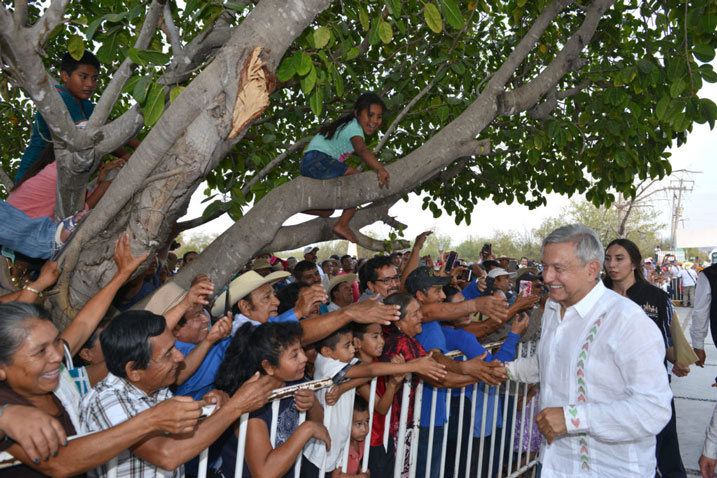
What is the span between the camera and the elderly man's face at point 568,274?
2.57 meters

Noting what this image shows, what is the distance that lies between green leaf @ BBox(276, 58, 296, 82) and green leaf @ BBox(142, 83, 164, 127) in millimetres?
632

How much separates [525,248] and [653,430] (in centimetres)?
5176

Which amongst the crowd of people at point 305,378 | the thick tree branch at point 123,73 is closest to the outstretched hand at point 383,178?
the crowd of people at point 305,378

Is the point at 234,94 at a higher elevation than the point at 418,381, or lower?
higher

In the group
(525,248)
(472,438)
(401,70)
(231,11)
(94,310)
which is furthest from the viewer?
(525,248)

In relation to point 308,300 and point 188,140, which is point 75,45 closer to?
point 188,140

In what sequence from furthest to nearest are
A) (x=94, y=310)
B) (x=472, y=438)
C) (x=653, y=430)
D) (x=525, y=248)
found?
(x=525, y=248), (x=472, y=438), (x=94, y=310), (x=653, y=430)

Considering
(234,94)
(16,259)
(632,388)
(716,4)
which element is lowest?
(632,388)

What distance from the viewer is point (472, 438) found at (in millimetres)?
3904

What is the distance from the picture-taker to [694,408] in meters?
6.75

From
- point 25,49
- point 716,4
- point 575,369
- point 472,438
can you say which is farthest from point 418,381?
point 716,4

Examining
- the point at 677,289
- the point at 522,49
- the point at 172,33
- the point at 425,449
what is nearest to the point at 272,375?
the point at 425,449

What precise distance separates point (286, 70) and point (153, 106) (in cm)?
72

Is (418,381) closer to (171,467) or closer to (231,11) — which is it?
(171,467)
